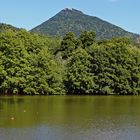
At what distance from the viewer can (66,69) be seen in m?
76.9

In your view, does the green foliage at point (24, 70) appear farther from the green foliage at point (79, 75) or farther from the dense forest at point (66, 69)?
the green foliage at point (79, 75)

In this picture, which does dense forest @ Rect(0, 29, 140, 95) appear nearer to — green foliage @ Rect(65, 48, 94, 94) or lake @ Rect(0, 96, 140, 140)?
green foliage @ Rect(65, 48, 94, 94)

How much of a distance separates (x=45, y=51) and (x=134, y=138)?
4766 centimetres

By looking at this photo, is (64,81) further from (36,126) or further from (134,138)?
(134,138)

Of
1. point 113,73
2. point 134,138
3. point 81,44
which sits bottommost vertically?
point 134,138

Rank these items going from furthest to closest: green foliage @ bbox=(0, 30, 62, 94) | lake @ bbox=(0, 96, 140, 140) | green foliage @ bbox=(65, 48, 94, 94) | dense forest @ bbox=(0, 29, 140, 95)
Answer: green foliage @ bbox=(65, 48, 94, 94) < dense forest @ bbox=(0, 29, 140, 95) < green foliage @ bbox=(0, 30, 62, 94) < lake @ bbox=(0, 96, 140, 140)

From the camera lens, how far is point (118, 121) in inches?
1479

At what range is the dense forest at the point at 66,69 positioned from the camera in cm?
7225

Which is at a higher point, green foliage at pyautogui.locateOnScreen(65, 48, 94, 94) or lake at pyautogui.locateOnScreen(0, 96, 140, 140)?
green foliage at pyautogui.locateOnScreen(65, 48, 94, 94)

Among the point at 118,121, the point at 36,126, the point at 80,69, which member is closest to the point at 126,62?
the point at 80,69

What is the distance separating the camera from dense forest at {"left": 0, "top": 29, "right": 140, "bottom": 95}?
7225 centimetres

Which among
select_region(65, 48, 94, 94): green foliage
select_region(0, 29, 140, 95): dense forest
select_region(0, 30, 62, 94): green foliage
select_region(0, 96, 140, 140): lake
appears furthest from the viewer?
select_region(65, 48, 94, 94): green foliage

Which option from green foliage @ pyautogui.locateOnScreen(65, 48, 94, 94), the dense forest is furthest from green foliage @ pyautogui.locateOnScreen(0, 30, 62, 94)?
green foliage @ pyautogui.locateOnScreen(65, 48, 94, 94)

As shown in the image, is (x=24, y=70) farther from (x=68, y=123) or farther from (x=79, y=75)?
A: (x=68, y=123)
